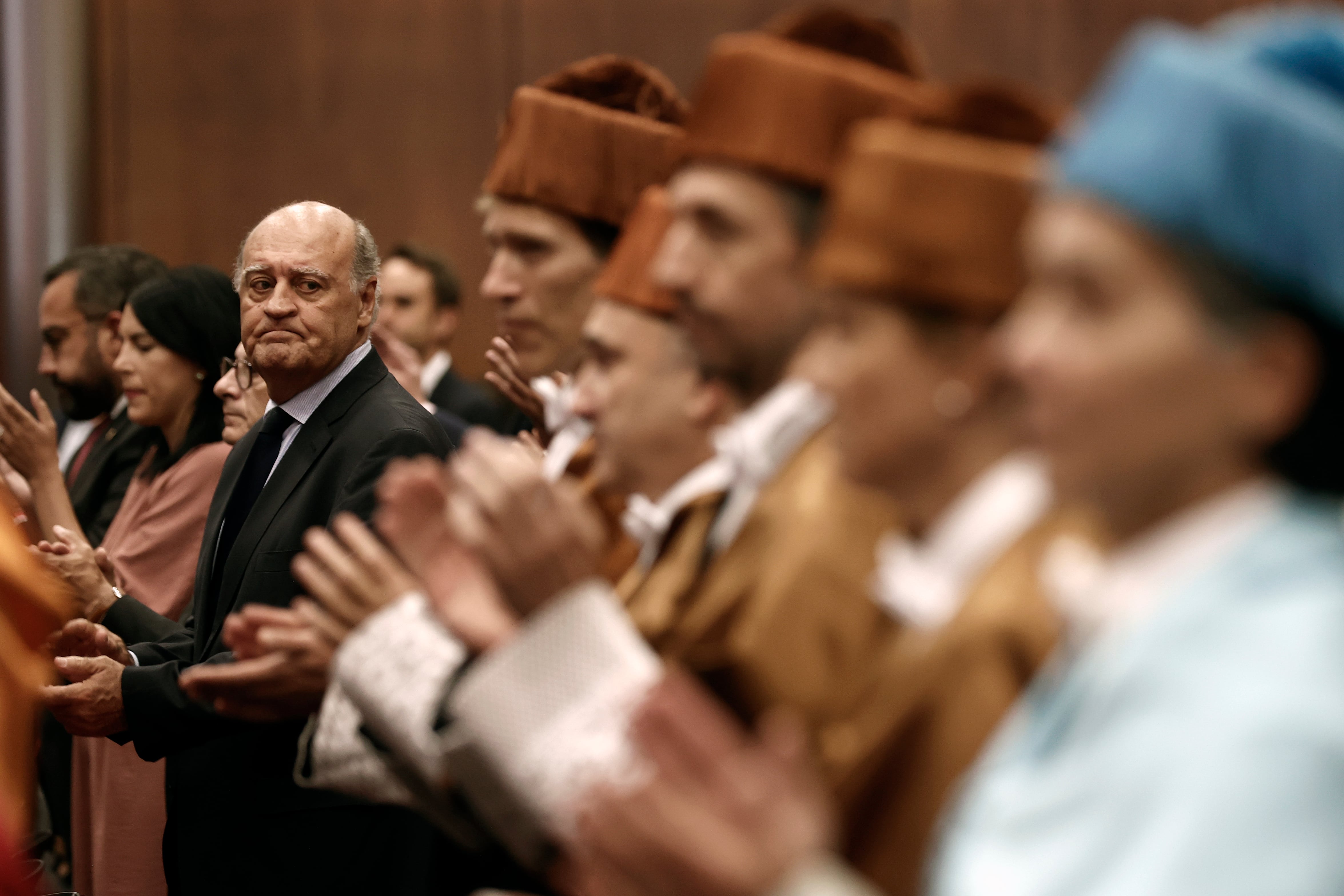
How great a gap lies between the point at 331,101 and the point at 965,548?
20.0 ft

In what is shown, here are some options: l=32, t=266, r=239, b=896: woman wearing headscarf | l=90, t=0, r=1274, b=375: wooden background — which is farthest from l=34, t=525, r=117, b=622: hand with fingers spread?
l=90, t=0, r=1274, b=375: wooden background

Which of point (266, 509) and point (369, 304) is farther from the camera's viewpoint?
point (369, 304)

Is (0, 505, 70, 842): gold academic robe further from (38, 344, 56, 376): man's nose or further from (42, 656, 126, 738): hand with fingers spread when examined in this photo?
(38, 344, 56, 376): man's nose

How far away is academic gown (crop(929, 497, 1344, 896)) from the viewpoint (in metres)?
0.86

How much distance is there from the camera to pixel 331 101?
6816 mm

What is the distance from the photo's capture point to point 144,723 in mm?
2893

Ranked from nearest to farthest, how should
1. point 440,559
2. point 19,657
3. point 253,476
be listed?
1. point 440,559
2. point 19,657
3. point 253,476

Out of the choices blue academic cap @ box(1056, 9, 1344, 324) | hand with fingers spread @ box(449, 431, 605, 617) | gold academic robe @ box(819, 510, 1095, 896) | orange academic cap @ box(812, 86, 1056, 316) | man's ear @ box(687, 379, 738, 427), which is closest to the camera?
blue academic cap @ box(1056, 9, 1344, 324)

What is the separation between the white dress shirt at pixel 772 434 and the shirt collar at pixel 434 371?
428cm

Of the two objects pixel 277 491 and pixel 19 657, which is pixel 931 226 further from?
pixel 277 491

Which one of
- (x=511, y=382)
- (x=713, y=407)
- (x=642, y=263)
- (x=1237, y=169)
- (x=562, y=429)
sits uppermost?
(x=1237, y=169)

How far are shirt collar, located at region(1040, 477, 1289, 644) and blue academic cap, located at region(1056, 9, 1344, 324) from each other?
129 millimetres

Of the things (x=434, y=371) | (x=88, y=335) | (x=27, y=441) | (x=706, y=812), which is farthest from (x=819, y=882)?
(x=434, y=371)

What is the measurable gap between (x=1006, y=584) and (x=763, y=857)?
0.30 meters
